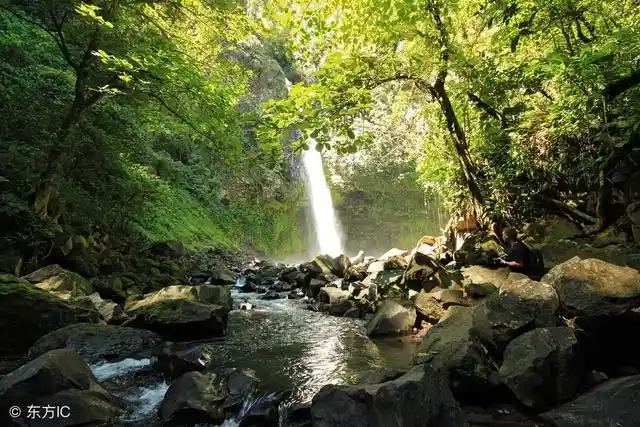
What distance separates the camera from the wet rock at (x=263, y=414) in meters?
4.55

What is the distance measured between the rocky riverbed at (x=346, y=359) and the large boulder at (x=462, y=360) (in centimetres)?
2

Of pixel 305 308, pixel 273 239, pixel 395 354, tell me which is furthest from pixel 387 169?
pixel 395 354

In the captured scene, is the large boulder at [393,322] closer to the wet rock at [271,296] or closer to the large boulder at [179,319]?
the large boulder at [179,319]

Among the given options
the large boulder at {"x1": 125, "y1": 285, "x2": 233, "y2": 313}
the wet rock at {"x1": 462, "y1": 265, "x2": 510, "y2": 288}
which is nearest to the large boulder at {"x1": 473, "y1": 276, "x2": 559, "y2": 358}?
the wet rock at {"x1": 462, "y1": 265, "x2": 510, "y2": 288}

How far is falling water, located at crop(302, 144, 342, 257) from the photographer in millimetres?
35844

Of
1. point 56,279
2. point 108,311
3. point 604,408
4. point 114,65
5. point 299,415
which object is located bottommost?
point 604,408

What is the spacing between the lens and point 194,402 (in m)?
4.68

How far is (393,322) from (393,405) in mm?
4419

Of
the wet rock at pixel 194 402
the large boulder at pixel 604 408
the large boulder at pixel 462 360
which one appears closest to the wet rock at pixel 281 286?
the large boulder at pixel 462 360

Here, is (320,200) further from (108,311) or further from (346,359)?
(346,359)

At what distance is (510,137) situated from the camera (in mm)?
10797

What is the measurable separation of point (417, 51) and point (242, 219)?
22770 millimetres

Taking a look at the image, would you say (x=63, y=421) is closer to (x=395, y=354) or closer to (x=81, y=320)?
(x=81, y=320)

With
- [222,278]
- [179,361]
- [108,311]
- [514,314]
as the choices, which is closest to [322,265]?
[222,278]
